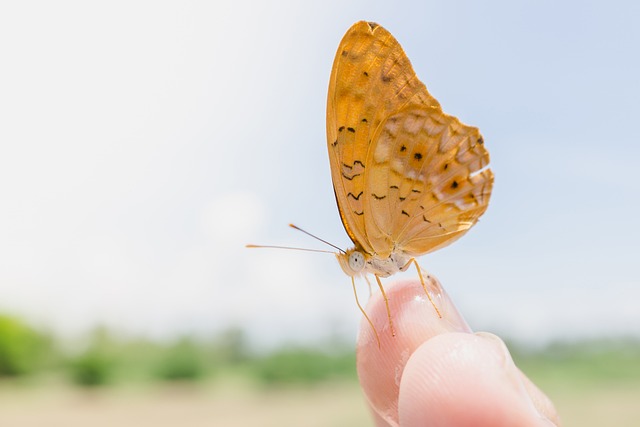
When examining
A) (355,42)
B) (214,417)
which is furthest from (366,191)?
(214,417)

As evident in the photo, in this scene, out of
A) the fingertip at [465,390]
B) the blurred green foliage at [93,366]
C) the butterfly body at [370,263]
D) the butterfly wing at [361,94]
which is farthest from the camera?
A: the blurred green foliage at [93,366]

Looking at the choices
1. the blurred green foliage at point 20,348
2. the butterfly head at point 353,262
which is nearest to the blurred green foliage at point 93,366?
the blurred green foliage at point 20,348

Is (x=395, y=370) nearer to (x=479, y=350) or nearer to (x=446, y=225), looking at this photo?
(x=479, y=350)

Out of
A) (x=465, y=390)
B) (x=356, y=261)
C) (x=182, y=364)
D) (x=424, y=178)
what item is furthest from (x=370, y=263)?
(x=182, y=364)

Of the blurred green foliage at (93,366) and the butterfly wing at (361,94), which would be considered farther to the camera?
the blurred green foliage at (93,366)

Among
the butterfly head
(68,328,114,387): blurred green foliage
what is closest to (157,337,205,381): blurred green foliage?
(68,328,114,387): blurred green foliage

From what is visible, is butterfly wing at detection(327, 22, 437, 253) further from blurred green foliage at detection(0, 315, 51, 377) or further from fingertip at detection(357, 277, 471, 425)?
blurred green foliage at detection(0, 315, 51, 377)

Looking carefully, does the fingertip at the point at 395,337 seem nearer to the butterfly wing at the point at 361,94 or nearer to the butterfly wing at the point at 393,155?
the butterfly wing at the point at 393,155
